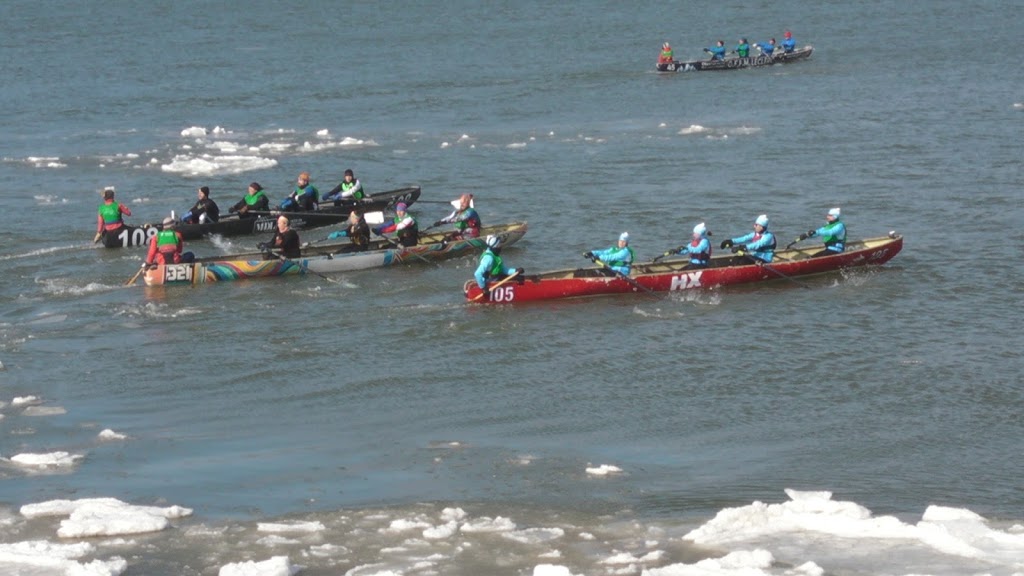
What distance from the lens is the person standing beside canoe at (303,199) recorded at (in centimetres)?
3528

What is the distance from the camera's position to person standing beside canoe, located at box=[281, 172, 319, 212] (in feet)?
116

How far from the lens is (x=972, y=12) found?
80.9 m

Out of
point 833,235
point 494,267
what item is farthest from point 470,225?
point 833,235

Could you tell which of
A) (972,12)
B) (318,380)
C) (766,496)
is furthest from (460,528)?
(972,12)

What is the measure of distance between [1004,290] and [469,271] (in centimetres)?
1080

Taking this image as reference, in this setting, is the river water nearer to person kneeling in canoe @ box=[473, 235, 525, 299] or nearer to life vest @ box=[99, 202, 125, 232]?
life vest @ box=[99, 202, 125, 232]

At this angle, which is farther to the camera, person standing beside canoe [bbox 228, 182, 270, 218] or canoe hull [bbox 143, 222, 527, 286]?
person standing beside canoe [bbox 228, 182, 270, 218]

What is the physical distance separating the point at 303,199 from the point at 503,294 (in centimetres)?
972

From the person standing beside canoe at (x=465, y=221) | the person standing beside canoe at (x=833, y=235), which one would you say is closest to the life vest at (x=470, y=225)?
the person standing beside canoe at (x=465, y=221)

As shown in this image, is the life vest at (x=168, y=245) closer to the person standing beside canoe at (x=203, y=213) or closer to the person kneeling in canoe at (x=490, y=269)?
the person standing beside canoe at (x=203, y=213)

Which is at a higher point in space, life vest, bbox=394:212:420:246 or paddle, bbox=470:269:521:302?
life vest, bbox=394:212:420:246

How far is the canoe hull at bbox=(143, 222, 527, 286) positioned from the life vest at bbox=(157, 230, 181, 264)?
0.40m

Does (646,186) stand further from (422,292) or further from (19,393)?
(19,393)

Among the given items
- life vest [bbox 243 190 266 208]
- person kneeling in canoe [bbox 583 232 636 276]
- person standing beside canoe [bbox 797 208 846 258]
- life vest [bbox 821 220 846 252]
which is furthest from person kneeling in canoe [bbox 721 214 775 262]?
life vest [bbox 243 190 266 208]
